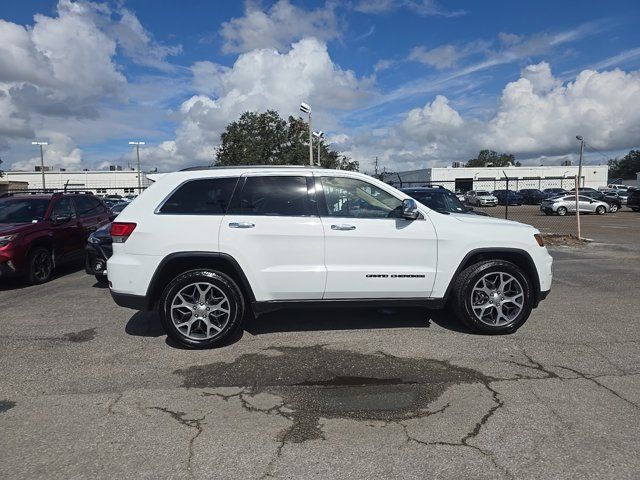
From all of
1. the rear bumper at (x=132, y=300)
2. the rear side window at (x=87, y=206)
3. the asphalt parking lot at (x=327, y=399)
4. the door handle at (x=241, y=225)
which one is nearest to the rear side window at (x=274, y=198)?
the door handle at (x=241, y=225)

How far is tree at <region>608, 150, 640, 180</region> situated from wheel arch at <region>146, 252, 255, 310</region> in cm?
15102

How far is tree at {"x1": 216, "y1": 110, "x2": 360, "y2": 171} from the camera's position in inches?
1927

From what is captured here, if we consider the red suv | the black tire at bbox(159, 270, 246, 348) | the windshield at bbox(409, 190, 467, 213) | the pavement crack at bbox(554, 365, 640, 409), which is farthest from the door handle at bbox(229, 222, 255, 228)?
the windshield at bbox(409, 190, 467, 213)

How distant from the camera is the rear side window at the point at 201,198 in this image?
4.87 meters

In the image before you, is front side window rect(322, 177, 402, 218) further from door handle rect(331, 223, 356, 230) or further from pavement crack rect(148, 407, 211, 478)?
pavement crack rect(148, 407, 211, 478)

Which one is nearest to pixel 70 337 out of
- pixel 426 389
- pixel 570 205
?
pixel 426 389

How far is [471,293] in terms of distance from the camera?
5129mm

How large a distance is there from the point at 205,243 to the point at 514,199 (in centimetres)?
4878

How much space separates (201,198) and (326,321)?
2.10m

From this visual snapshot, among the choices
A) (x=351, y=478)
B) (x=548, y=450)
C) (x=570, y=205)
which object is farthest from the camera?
(x=570, y=205)

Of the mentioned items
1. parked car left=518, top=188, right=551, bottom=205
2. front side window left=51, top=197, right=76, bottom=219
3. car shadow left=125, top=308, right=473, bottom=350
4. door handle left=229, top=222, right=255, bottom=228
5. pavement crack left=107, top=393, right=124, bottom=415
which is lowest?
pavement crack left=107, top=393, right=124, bottom=415

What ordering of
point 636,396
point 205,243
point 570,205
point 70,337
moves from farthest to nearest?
1. point 570,205
2. point 70,337
3. point 205,243
4. point 636,396

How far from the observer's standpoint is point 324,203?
→ 496cm

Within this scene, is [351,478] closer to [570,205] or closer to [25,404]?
[25,404]
